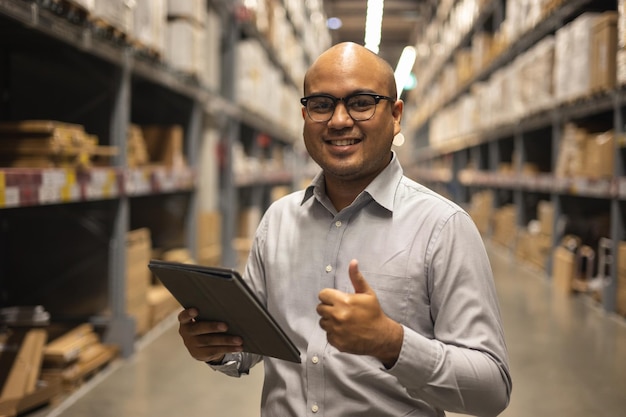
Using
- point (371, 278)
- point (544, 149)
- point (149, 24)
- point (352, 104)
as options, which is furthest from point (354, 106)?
point (544, 149)

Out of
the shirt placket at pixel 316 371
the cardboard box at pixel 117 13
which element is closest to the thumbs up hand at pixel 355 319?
the shirt placket at pixel 316 371

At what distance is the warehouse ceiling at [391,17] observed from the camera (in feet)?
61.3

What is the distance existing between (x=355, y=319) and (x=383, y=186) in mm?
475

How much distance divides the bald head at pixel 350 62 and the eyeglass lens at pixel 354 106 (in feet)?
0.18

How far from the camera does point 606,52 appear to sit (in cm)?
484

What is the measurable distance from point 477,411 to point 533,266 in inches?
241

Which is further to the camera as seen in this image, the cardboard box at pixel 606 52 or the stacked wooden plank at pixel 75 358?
the cardboard box at pixel 606 52

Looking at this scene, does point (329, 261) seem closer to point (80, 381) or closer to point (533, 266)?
point (80, 381)

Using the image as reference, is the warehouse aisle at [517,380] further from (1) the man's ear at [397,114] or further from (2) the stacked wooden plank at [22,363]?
(1) the man's ear at [397,114]

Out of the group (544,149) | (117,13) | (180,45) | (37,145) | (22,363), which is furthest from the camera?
(544,149)

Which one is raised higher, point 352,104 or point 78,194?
point 352,104

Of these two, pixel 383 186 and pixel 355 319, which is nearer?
pixel 355 319

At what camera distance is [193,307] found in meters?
1.51

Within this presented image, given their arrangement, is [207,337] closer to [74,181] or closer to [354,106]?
[354,106]
